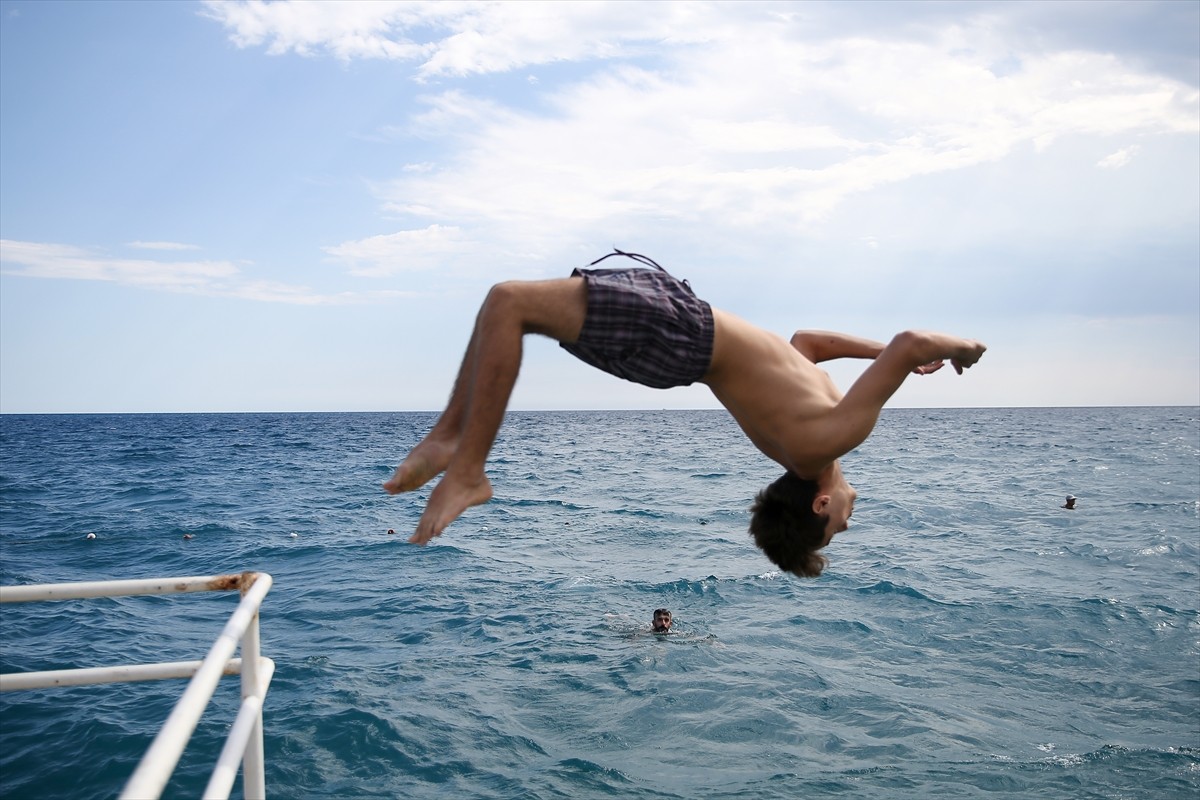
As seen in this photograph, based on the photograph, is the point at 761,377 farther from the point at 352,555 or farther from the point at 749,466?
Result: the point at 749,466

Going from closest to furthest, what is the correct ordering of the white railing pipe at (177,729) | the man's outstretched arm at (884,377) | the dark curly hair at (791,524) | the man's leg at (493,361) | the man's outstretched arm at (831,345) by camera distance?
the white railing pipe at (177,729)
the man's leg at (493,361)
the man's outstretched arm at (884,377)
the dark curly hair at (791,524)
the man's outstretched arm at (831,345)

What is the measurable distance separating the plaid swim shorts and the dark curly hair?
1011mm

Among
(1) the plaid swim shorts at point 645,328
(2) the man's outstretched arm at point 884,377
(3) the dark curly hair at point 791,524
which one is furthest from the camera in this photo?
(3) the dark curly hair at point 791,524

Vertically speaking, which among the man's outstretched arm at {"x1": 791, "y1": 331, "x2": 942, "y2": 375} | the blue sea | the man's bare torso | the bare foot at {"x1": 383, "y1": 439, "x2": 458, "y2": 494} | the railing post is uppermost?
the man's outstretched arm at {"x1": 791, "y1": 331, "x2": 942, "y2": 375}

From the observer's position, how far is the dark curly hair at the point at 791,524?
4535mm

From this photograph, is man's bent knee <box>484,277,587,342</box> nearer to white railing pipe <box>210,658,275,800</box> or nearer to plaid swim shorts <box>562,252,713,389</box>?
plaid swim shorts <box>562,252,713,389</box>

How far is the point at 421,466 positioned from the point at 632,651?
10856 mm

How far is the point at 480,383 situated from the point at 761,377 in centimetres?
121

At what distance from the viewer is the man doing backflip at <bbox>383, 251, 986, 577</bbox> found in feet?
11.8

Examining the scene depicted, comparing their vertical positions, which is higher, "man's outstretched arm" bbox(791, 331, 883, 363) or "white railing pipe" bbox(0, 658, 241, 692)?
"man's outstretched arm" bbox(791, 331, 883, 363)

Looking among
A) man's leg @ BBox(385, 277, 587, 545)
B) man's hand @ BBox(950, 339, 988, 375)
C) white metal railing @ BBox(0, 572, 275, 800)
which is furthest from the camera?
man's hand @ BBox(950, 339, 988, 375)

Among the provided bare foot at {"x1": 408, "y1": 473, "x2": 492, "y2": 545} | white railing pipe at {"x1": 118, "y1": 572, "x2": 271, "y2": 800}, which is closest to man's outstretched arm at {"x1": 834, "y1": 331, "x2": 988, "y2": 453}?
bare foot at {"x1": 408, "y1": 473, "x2": 492, "y2": 545}

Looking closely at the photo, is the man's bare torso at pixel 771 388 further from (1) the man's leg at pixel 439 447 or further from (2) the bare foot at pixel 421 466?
(2) the bare foot at pixel 421 466

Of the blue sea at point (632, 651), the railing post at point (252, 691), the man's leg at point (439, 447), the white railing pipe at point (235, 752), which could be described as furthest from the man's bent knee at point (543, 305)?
the blue sea at point (632, 651)
